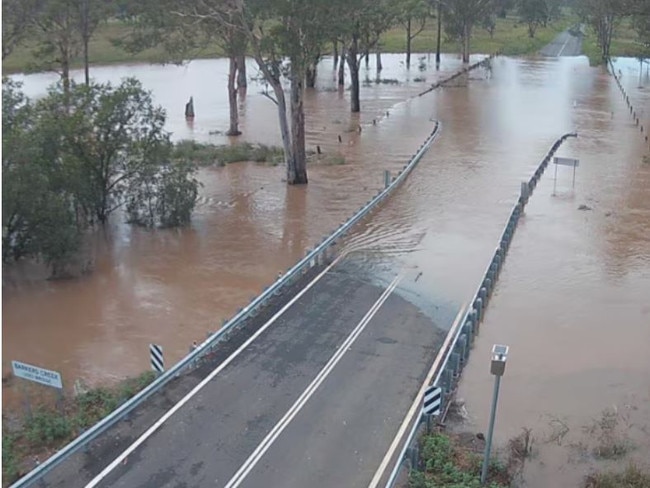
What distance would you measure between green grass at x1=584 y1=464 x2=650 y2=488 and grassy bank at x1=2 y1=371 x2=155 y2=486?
27.0ft

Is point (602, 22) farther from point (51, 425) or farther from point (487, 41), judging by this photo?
point (51, 425)

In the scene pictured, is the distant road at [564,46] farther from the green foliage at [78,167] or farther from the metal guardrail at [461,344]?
the green foliage at [78,167]

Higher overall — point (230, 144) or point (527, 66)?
point (527, 66)

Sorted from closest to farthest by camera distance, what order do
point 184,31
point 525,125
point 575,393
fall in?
1. point 575,393
2. point 184,31
3. point 525,125

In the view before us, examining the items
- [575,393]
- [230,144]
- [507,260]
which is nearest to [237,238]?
[507,260]

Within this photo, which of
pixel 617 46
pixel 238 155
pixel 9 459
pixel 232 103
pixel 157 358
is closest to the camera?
pixel 9 459

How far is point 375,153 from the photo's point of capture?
37.7 meters

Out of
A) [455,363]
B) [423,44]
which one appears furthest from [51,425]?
[423,44]

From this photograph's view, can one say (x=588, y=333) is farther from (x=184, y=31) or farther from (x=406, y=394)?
(x=184, y=31)

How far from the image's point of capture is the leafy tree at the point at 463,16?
77.2 m

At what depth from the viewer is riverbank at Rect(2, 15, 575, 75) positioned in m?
72.0

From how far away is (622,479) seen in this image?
11453mm

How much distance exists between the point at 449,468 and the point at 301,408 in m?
3.10

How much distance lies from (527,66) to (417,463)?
241 feet
